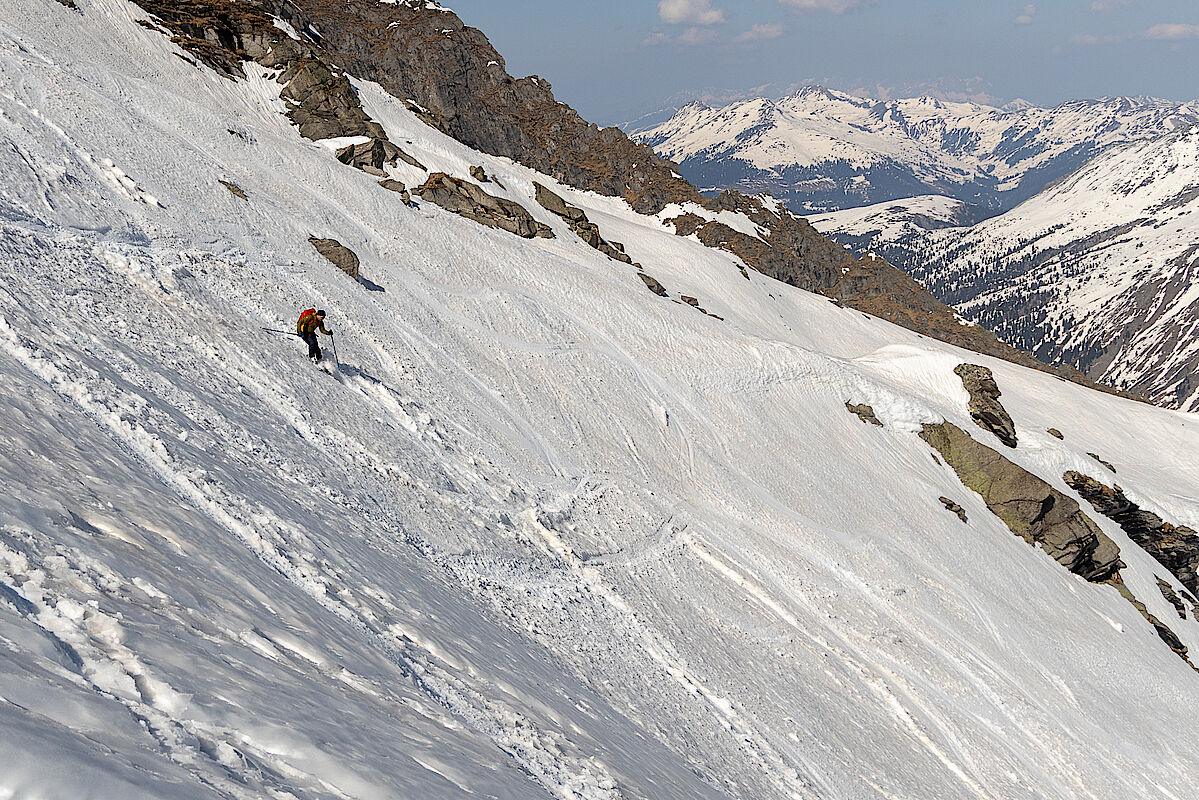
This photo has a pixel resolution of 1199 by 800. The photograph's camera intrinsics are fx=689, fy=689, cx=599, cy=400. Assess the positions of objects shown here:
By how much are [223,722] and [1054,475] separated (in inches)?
1894

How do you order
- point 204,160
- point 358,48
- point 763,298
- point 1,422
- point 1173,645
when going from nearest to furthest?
point 1,422
point 204,160
point 1173,645
point 763,298
point 358,48

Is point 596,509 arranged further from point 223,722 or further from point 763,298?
point 763,298

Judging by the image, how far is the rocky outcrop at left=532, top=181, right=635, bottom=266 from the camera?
57.0m

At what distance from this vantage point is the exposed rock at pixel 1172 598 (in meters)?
39.1

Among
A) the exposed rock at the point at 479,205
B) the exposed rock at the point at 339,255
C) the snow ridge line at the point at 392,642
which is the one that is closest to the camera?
the snow ridge line at the point at 392,642

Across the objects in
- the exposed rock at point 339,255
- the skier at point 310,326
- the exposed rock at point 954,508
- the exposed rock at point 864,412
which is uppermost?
the exposed rock at point 864,412

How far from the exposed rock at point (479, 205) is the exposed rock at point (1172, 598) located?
146 ft

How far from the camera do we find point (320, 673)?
752 cm

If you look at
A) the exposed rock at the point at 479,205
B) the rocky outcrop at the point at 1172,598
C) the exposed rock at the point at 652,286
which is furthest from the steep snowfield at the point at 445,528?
the exposed rock at the point at 479,205

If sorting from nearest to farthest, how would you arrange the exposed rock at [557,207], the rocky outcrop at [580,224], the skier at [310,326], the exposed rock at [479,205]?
the skier at [310,326] < the exposed rock at [479,205] < the rocky outcrop at [580,224] < the exposed rock at [557,207]

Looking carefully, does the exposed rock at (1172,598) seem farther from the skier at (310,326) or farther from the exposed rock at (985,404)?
the skier at (310,326)

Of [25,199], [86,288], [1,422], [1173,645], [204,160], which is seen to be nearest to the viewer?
[1,422]

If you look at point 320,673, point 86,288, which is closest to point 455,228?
point 86,288

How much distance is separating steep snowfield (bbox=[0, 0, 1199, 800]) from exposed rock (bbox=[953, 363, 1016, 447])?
91cm
